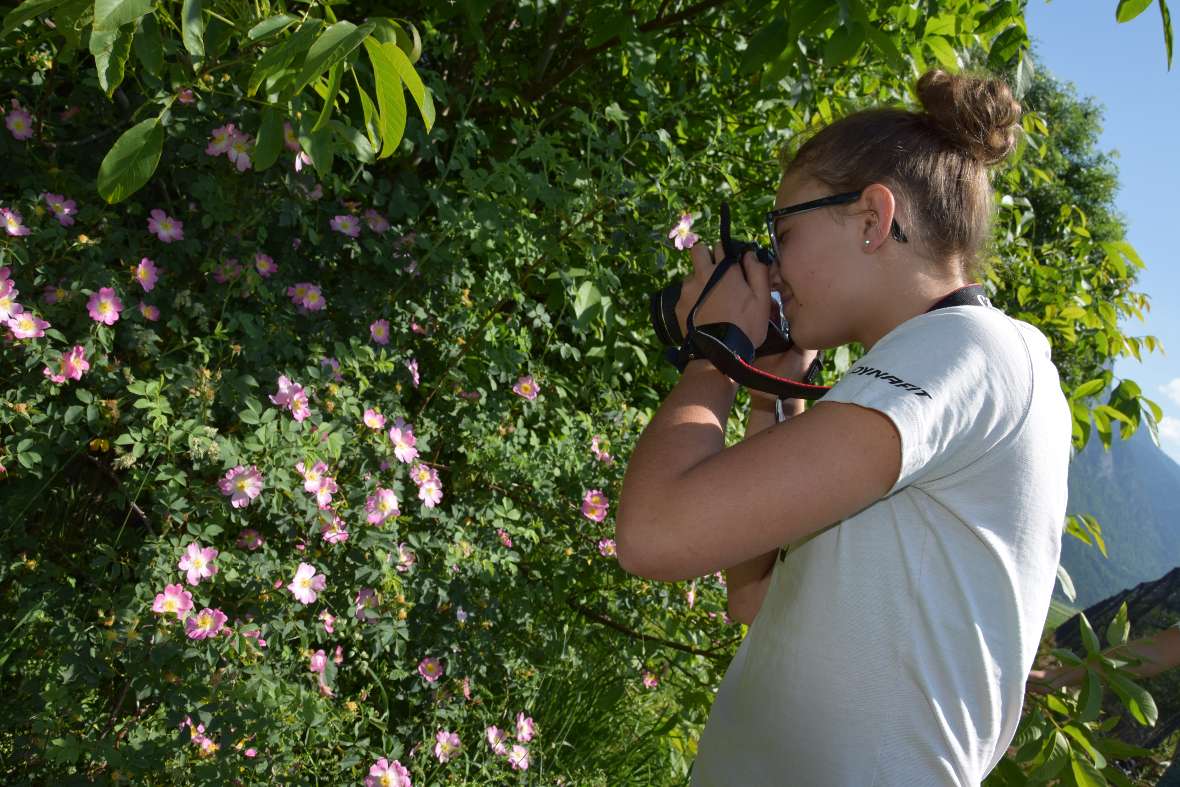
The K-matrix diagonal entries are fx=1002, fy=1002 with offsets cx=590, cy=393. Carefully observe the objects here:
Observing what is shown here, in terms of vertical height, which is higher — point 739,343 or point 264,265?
point 739,343

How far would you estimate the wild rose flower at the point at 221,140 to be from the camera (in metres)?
2.07

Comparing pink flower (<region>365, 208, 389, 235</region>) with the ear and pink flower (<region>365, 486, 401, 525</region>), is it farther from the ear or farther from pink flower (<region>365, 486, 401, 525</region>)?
the ear

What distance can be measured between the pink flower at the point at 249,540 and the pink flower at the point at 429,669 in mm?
502

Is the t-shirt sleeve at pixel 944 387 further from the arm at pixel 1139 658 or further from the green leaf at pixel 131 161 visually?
the arm at pixel 1139 658

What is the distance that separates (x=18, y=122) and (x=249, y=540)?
1.00 metres

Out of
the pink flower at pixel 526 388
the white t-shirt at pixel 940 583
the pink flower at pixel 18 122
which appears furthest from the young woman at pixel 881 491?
the pink flower at pixel 18 122

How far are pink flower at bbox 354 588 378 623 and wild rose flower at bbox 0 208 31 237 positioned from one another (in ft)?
3.08

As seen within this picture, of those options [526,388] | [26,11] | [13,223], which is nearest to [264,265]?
[13,223]

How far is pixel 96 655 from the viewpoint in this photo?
1751 millimetres

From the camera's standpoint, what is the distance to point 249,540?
2.00 meters

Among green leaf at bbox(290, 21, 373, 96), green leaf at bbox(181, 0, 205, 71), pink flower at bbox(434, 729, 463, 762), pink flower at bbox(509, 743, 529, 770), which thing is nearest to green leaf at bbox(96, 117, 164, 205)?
green leaf at bbox(181, 0, 205, 71)

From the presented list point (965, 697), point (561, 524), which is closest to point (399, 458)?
point (561, 524)

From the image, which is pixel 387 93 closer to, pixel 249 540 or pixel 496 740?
pixel 249 540

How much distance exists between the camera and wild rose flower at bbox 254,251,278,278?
7.22ft
